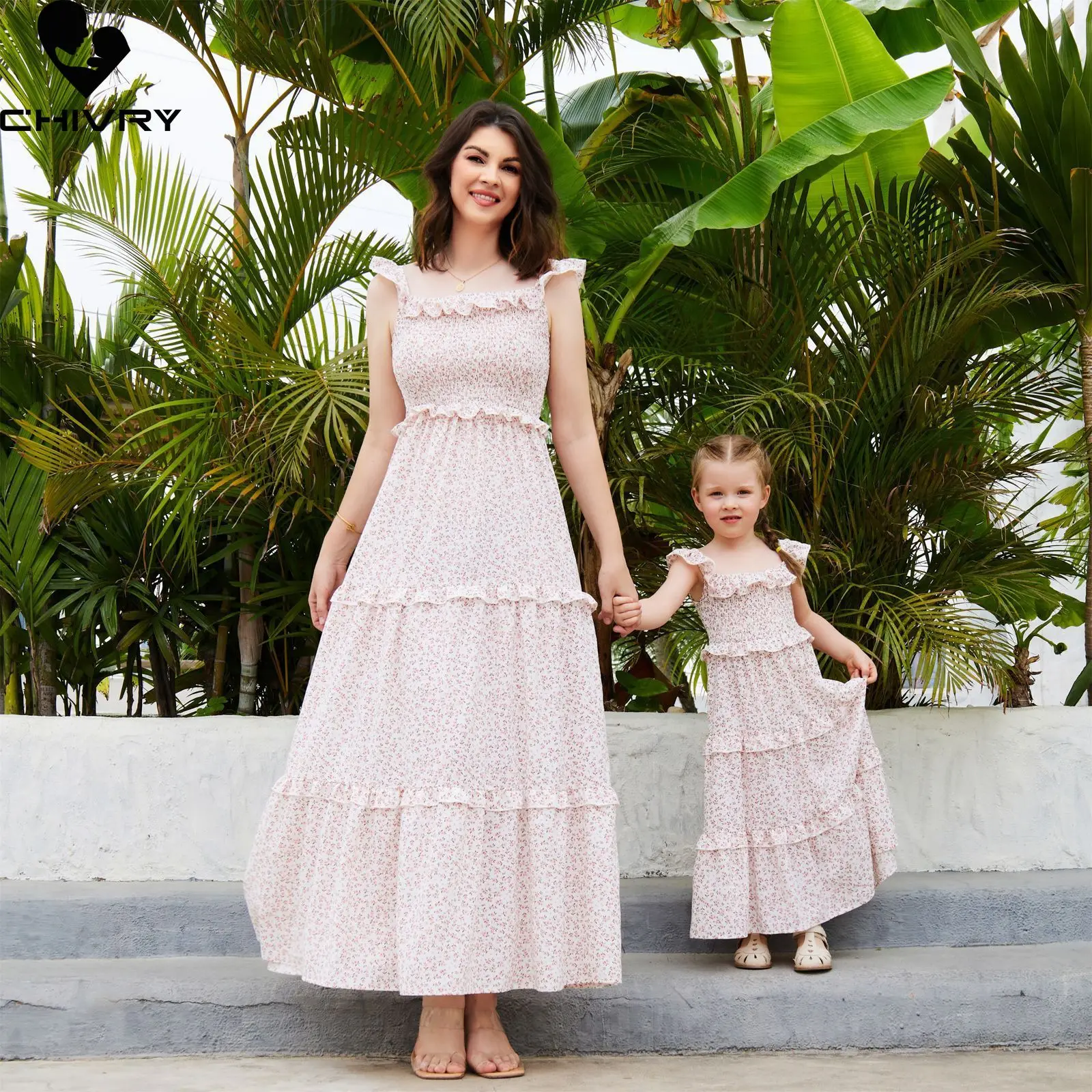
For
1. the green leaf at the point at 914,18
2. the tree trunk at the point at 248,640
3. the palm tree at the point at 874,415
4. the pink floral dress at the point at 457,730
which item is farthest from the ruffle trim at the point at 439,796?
the green leaf at the point at 914,18

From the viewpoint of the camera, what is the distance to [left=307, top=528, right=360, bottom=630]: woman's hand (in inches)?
112

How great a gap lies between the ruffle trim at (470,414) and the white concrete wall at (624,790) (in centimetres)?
A: 130

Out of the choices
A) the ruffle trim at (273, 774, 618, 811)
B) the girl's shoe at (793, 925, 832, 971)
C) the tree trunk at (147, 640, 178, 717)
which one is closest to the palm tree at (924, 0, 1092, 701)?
the girl's shoe at (793, 925, 832, 971)

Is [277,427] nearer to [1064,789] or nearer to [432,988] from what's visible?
[432,988]

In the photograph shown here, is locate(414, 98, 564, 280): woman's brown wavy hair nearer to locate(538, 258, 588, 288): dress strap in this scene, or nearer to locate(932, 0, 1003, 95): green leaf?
locate(538, 258, 588, 288): dress strap

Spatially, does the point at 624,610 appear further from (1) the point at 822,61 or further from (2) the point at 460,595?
(1) the point at 822,61

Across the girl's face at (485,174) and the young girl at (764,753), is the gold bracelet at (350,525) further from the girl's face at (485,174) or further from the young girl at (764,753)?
the young girl at (764,753)

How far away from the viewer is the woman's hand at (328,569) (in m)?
2.85

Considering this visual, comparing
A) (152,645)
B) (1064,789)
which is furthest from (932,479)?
(152,645)

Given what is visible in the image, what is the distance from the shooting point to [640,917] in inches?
133

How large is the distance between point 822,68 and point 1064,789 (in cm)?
252

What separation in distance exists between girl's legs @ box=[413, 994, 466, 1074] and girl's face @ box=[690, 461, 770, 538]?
4.32 ft

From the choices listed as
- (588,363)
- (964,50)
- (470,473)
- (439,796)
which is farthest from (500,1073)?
(964,50)

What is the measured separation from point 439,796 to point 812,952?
1177 mm
